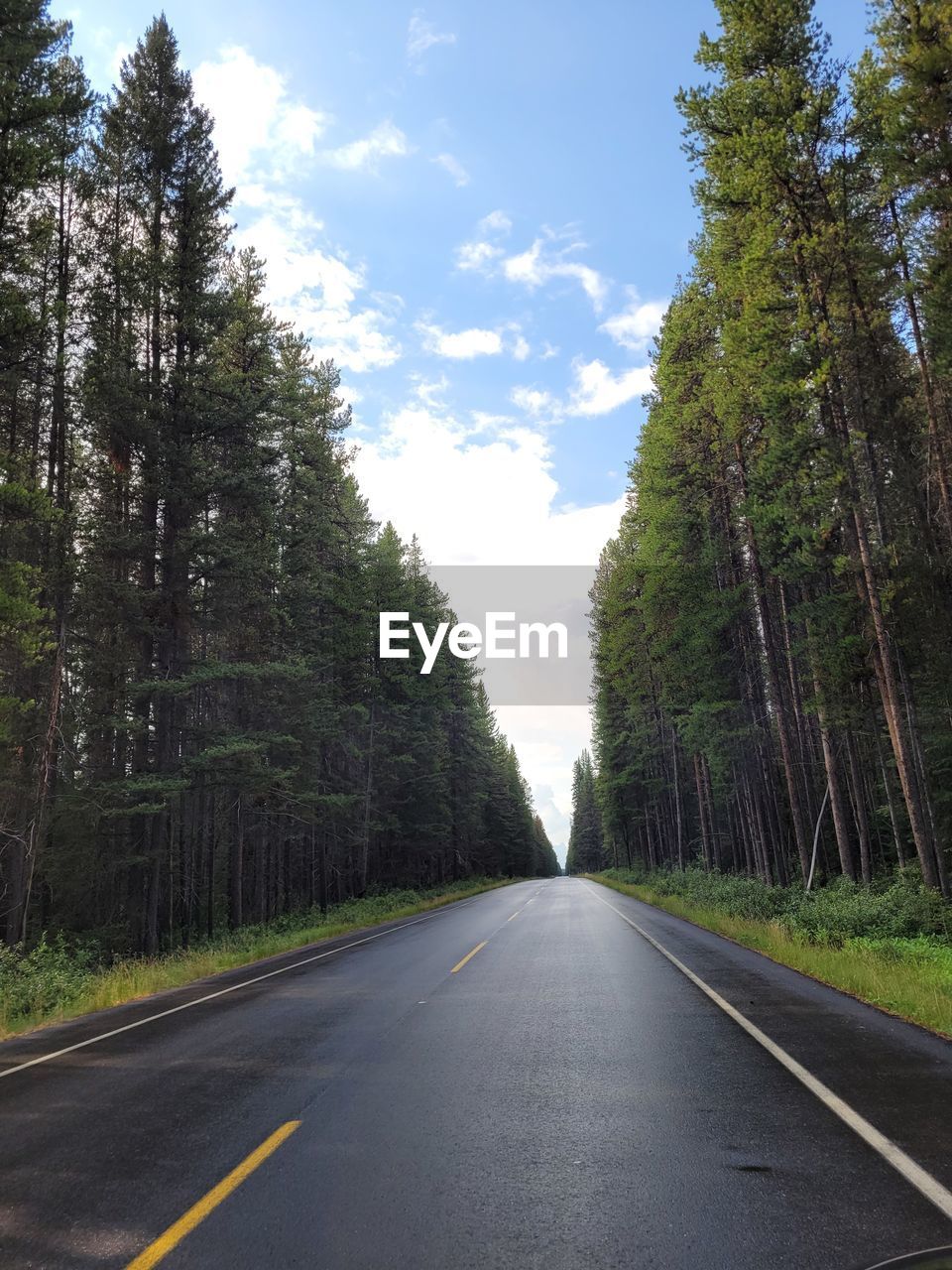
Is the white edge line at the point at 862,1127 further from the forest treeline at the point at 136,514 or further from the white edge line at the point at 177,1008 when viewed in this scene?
the forest treeline at the point at 136,514

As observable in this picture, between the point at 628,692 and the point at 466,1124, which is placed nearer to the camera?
the point at 466,1124

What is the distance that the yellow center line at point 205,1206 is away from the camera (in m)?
3.36

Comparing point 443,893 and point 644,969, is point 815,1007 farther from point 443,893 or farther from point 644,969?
point 443,893

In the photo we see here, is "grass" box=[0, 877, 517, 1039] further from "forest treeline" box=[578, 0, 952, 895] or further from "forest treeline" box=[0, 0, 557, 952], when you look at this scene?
"forest treeline" box=[578, 0, 952, 895]

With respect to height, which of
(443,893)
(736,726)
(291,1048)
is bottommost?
(443,893)

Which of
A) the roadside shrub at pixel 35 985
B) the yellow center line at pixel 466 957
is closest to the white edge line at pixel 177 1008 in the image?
the roadside shrub at pixel 35 985

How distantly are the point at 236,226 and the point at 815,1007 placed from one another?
2328 cm

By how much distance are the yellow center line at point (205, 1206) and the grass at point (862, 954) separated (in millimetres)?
6402

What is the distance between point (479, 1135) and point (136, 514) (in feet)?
61.3

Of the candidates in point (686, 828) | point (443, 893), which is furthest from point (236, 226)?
point (686, 828)

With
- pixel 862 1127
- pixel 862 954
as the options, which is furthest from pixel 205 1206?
pixel 862 954

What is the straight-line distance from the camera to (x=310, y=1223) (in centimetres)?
361

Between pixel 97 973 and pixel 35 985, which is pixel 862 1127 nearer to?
pixel 35 985

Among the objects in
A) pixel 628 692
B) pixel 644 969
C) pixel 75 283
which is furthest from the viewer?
pixel 628 692
